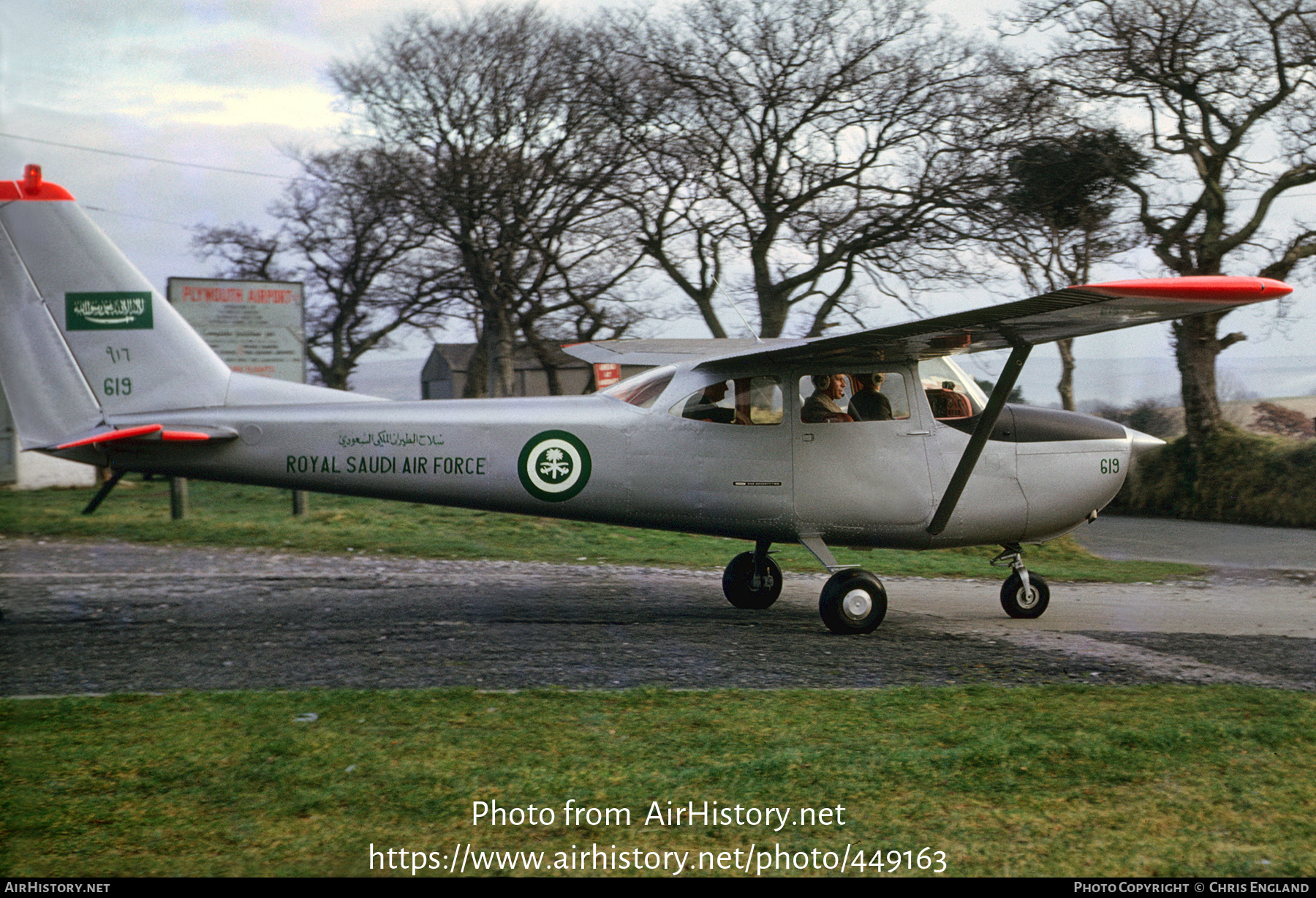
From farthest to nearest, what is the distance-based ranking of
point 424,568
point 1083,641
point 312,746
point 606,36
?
point 606,36, point 424,568, point 1083,641, point 312,746

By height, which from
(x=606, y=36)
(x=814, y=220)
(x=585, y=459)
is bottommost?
(x=585, y=459)

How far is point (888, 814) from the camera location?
4215 millimetres

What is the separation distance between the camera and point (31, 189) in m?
8.45

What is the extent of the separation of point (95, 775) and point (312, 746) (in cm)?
93

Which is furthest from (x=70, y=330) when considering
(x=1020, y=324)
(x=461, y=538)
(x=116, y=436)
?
(x=1020, y=324)

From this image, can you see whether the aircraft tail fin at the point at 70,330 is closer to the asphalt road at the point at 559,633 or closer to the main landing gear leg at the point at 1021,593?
the asphalt road at the point at 559,633

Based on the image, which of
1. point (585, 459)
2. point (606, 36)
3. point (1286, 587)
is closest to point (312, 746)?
point (585, 459)

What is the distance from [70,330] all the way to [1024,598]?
8.73 m

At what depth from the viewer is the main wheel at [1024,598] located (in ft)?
31.3

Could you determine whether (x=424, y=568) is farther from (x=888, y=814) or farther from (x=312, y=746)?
(x=888, y=814)

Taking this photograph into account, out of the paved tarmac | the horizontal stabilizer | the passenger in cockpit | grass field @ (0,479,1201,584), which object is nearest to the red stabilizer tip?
the horizontal stabilizer

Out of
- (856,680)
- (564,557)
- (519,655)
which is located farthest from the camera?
(564,557)

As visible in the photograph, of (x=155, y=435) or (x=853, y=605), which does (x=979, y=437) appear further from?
(x=155, y=435)

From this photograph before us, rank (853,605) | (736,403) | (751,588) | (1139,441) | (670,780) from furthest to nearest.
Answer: (751,588) → (1139,441) → (736,403) → (853,605) → (670,780)
